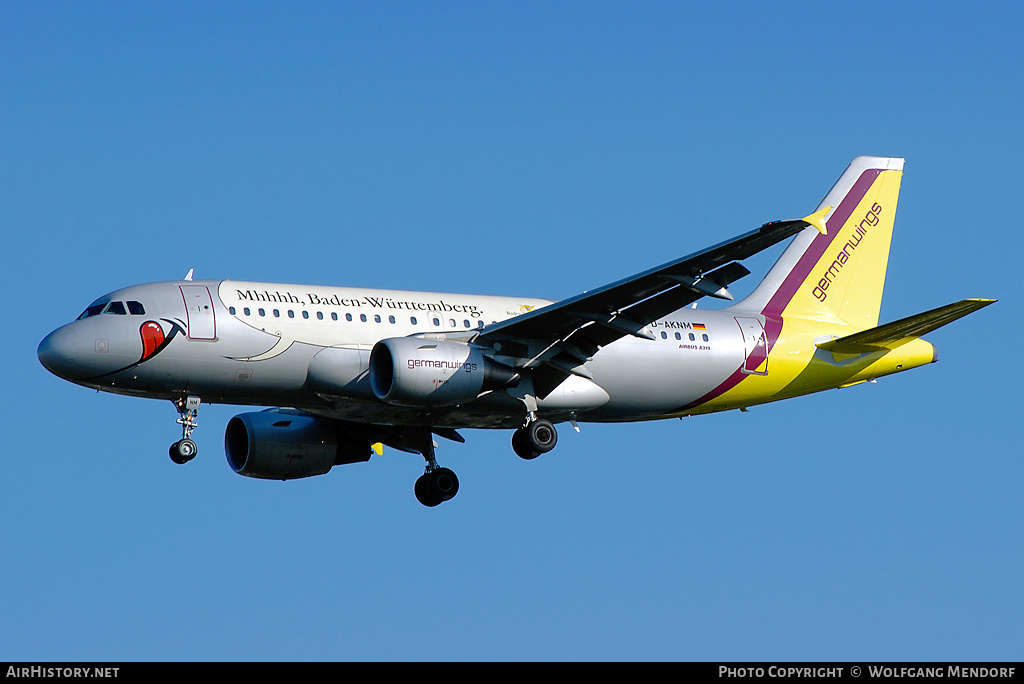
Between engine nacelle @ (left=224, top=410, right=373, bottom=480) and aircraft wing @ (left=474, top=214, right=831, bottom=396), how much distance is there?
22.4 ft

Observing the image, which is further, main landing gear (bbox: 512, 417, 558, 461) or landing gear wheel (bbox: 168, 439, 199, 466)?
main landing gear (bbox: 512, 417, 558, 461)

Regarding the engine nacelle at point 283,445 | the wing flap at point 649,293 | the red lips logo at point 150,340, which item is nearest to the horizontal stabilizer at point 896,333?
the wing flap at point 649,293

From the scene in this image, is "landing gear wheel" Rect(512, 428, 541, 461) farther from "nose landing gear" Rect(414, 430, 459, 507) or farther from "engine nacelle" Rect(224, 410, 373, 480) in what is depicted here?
"engine nacelle" Rect(224, 410, 373, 480)

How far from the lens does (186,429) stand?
33031 millimetres

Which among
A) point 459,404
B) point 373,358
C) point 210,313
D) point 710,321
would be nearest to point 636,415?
point 710,321

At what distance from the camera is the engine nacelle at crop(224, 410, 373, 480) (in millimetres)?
38000

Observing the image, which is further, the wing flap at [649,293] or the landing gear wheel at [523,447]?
the landing gear wheel at [523,447]

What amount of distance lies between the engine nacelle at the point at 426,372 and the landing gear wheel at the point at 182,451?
180 inches

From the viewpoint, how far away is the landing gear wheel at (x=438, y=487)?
38438 millimetres

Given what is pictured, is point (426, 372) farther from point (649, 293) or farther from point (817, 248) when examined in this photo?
point (817, 248)

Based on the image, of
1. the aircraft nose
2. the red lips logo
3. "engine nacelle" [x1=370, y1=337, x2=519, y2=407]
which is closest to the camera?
the aircraft nose

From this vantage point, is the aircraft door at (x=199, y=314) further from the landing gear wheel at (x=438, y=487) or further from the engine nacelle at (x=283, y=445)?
the landing gear wheel at (x=438, y=487)

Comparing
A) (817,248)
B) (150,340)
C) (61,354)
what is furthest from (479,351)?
(817,248)

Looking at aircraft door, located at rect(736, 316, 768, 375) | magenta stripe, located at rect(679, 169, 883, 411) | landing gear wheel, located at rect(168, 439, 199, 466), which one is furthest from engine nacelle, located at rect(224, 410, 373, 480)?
aircraft door, located at rect(736, 316, 768, 375)
